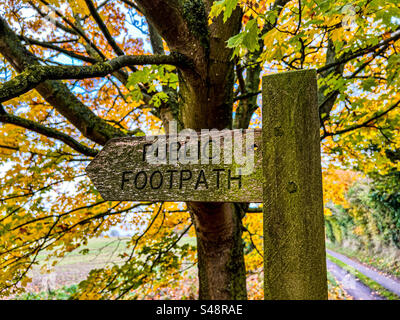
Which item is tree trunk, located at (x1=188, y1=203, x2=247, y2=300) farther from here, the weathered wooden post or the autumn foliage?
the weathered wooden post

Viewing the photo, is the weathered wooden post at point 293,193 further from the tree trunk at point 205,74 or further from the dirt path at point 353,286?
the dirt path at point 353,286

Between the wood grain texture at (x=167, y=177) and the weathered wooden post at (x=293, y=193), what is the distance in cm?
9

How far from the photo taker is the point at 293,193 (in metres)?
0.76

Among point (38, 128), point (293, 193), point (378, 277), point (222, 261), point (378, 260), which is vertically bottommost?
point (378, 277)

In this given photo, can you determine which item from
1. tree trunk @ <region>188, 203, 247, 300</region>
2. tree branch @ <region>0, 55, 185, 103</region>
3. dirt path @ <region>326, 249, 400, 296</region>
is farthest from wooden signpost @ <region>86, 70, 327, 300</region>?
dirt path @ <region>326, 249, 400, 296</region>

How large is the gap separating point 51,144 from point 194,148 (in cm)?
297

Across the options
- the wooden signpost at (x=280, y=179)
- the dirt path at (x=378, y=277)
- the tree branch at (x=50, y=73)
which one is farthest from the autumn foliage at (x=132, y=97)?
the dirt path at (x=378, y=277)

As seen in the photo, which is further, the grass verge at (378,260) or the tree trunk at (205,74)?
the grass verge at (378,260)

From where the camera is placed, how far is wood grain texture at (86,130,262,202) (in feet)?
A: 2.92

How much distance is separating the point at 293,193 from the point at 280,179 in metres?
0.06

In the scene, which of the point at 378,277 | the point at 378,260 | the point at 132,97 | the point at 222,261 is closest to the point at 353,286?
the point at 378,277

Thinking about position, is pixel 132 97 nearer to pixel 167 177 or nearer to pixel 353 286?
pixel 167 177

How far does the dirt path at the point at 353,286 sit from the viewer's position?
805cm
